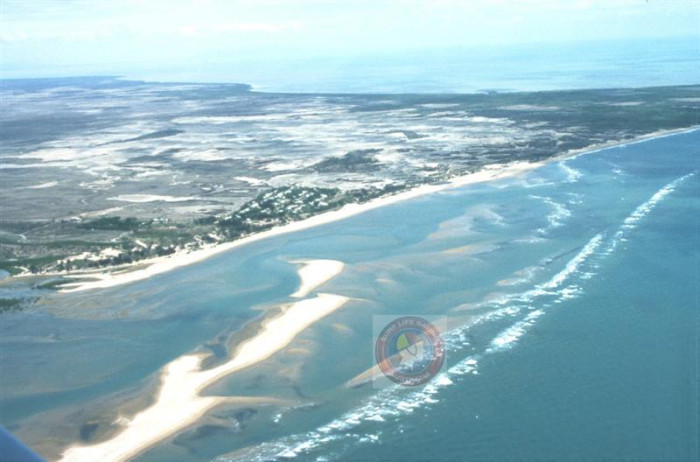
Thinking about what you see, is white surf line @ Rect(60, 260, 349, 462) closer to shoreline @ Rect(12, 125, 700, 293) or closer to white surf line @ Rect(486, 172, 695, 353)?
white surf line @ Rect(486, 172, 695, 353)

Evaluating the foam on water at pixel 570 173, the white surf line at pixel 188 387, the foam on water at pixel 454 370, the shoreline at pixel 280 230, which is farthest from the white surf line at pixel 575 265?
the shoreline at pixel 280 230

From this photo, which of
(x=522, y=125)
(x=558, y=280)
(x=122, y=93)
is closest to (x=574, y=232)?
(x=558, y=280)

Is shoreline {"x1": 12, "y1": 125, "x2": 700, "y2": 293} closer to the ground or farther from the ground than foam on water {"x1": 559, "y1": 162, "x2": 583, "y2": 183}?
closer to the ground

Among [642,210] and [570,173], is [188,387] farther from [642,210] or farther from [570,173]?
[570,173]

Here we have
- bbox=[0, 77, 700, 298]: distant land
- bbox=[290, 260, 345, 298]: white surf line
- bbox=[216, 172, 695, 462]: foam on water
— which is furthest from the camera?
bbox=[0, 77, 700, 298]: distant land

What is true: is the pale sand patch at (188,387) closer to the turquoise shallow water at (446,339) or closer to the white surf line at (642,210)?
the turquoise shallow water at (446,339)

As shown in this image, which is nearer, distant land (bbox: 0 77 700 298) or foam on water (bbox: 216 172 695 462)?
foam on water (bbox: 216 172 695 462)

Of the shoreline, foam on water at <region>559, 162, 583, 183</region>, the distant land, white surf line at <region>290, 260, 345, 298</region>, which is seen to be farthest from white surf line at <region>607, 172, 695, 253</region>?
the distant land

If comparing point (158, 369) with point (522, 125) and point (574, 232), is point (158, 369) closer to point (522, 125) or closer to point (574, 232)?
point (574, 232)
